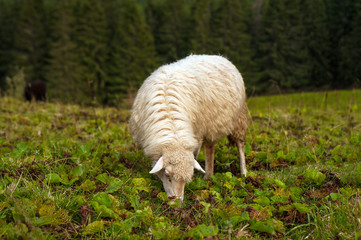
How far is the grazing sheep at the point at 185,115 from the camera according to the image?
11.0 ft

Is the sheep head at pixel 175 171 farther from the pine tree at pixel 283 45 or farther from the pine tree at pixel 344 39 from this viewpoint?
the pine tree at pixel 283 45

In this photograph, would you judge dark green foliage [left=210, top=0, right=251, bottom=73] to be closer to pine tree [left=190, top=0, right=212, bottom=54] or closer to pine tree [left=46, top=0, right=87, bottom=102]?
pine tree [left=190, top=0, right=212, bottom=54]

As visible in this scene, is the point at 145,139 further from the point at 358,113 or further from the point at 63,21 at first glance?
the point at 63,21

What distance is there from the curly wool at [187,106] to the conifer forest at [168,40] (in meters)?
27.3

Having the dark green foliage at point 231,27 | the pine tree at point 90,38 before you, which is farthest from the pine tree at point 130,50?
the dark green foliage at point 231,27

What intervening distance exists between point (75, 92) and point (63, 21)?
809 cm

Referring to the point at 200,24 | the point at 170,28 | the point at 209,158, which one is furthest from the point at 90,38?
the point at 209,158

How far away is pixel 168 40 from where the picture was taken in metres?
36.5

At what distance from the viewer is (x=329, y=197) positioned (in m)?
3.15

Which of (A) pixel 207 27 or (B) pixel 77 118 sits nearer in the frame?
(B) pixel 77 118

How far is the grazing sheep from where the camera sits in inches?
132

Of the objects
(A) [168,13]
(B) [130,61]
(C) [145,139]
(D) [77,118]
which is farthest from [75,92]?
(C) [145,139]

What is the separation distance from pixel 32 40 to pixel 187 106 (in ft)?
120

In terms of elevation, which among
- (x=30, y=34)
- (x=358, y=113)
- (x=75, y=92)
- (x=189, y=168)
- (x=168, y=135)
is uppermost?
(x=30, y=34)
